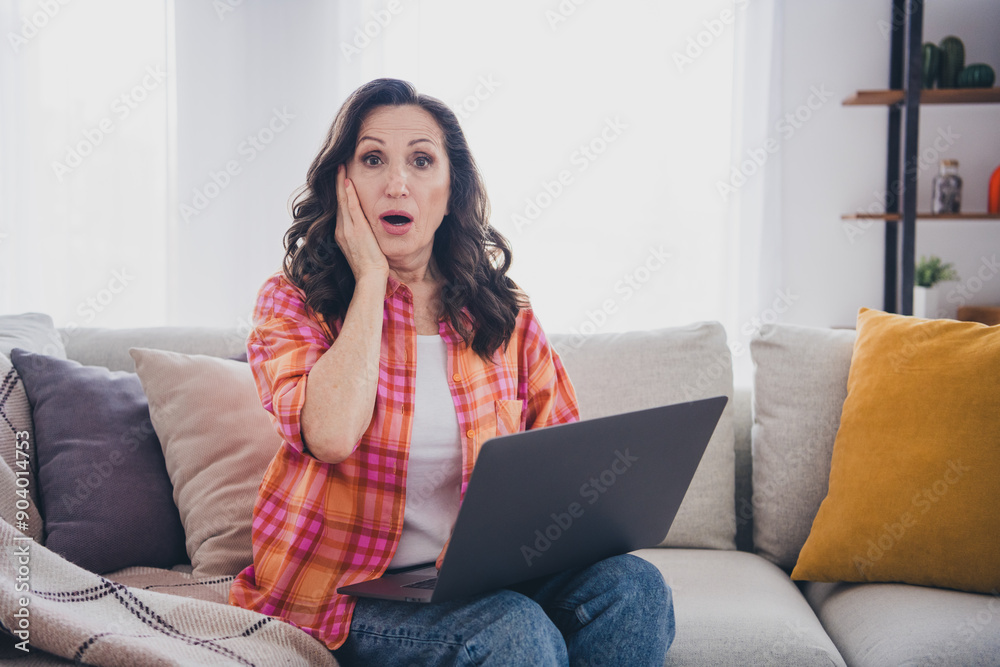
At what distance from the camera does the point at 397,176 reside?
1.22m

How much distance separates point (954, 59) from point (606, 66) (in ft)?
3.92

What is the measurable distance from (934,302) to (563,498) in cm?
226

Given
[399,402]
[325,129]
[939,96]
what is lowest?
[399,402]

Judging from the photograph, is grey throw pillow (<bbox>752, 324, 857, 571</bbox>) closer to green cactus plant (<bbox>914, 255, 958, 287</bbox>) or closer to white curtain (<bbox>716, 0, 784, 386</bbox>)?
white curtain (<bbox>716, 0, 784, 386</bbox>)

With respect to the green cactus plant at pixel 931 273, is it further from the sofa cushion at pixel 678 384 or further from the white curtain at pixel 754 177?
the sofa cushion at pixel 678 384

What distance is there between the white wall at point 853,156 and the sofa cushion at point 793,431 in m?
1.20

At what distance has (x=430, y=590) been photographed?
3.14 ft

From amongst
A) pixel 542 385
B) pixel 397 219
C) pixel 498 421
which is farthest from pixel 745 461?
pixel 397 219

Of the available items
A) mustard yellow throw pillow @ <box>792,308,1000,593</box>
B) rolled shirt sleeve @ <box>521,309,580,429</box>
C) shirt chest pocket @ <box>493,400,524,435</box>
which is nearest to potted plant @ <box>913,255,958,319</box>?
mustard yellow throw pillow @ <box>792,308,1000,593</box>

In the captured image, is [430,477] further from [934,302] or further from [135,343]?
[934,302]

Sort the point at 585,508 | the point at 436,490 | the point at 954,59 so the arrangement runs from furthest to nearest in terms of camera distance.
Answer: the point at 954,59, the point at 436,490, the point at 585,508

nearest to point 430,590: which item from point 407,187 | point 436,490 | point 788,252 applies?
point 436,490

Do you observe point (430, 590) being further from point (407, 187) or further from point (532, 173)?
point (532, 173)

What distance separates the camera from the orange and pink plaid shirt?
106 cm
